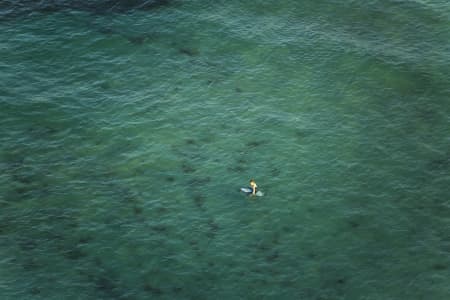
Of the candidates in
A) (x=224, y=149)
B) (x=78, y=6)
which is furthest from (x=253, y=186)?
(x=78, y=6)

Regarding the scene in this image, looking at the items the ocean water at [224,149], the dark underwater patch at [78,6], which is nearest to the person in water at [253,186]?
the ocean water at [224,149]

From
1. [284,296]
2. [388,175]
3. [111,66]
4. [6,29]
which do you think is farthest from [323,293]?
[6,29]

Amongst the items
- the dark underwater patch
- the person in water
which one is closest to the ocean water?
the dark underwater patch

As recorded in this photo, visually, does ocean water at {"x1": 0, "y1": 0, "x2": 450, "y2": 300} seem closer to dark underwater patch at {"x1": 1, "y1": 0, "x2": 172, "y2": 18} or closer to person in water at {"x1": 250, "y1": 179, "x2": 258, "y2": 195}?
dark underwater patch at {"x1": 1, "y1": 0, "x2": 172, "y2": 18}

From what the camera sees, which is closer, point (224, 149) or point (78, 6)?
point (224, 149)

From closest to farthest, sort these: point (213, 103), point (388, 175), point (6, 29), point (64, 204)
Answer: point (64, 204) → point (388, 175) → point (213, 103) → point (6, 29)

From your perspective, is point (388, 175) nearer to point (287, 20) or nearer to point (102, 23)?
point (287, 20)

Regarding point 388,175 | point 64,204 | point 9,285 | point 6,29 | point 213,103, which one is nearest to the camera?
point 9,285

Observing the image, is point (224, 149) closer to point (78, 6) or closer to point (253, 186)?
point (253, 186)
